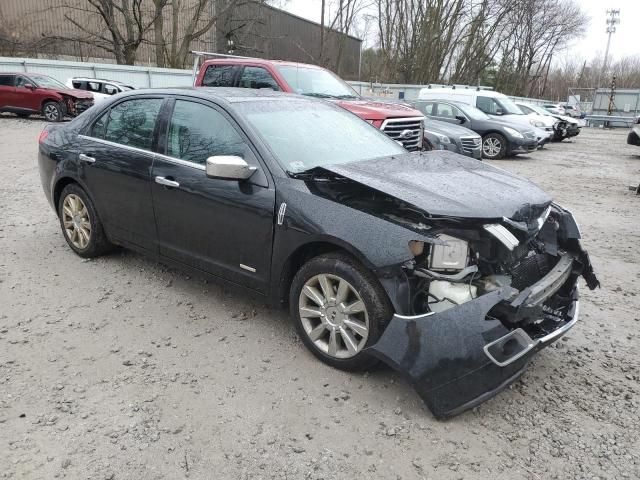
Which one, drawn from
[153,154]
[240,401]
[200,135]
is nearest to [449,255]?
[240,401]

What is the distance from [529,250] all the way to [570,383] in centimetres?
86

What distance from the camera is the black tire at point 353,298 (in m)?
2.84

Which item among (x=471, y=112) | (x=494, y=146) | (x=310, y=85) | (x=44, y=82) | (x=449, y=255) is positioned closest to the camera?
(x=449, y=255)

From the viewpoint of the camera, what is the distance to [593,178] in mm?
11305

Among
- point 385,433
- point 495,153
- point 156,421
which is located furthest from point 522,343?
point 495,153

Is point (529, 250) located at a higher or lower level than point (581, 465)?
higher

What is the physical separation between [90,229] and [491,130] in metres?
Answer: 11.8

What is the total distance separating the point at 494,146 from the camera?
46.2 ft

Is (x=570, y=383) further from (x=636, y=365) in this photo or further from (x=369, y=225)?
(x=369, y=225)

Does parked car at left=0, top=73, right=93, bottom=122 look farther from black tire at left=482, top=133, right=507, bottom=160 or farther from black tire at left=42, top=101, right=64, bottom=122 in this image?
black tire at left=482, top=133, right=507, bottom=160

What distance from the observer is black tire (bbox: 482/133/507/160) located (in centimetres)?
1395

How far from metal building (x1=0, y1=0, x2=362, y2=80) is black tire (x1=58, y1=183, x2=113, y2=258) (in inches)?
1011

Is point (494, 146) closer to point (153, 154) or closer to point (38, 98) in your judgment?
point (153, 154)

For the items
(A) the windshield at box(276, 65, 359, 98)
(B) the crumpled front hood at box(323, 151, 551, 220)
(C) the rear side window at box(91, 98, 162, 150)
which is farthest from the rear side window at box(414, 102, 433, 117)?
(C) the rear side window at box(91, 98, 162, 150)
